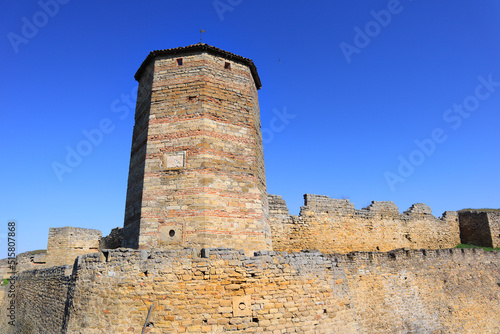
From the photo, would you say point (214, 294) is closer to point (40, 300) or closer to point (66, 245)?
point (40, 300)

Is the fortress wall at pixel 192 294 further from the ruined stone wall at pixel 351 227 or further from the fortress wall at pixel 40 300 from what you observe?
the ruined stone wall at pixel 351 227

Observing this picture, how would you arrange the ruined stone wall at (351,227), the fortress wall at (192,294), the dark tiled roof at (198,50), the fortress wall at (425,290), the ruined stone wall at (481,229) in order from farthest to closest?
the ruined stone wall at (481,229) < the ruined stone wall at (351,227) < the dark tiled roof at (198,50) < the fortress wall at (425,290) < the fortress wall at (192,294)

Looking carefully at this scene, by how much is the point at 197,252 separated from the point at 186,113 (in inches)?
191

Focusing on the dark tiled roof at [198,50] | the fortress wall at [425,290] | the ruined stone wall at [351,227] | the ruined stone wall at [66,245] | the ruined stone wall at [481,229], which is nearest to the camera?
the fortress wall at [425,290]

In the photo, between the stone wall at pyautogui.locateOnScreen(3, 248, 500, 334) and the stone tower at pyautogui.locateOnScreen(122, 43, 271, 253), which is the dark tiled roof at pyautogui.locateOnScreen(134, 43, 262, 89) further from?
the stone wall at pyautogui.locateOnScreen(3, 248, 500, 334)

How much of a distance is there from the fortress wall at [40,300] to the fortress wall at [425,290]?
8.12m

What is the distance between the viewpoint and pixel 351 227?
1520 cm

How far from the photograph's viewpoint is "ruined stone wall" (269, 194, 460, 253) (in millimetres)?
13484

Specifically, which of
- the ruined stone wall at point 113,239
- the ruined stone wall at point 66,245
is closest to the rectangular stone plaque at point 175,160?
the ruined stone wall at point 113,239

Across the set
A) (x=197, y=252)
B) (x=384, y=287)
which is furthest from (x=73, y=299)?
(x=384, y=287)

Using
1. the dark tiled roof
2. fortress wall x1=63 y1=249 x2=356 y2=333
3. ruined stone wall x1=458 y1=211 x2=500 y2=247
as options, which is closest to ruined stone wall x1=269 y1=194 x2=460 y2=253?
ruined stone wall x1=458 y1=211 x2=500 y2=247

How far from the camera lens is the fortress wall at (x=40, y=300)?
9.35m

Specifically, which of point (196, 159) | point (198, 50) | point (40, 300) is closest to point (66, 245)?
point (40, 300)

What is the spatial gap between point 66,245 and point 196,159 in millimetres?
11936
